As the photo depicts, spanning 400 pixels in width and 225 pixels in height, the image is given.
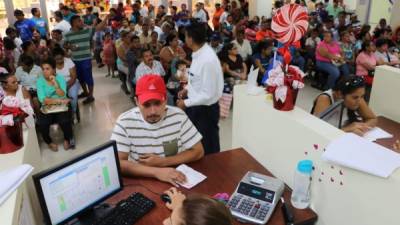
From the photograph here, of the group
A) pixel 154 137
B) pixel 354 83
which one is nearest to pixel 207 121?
pixel 154 137

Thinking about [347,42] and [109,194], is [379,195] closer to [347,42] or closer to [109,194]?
[109,194]

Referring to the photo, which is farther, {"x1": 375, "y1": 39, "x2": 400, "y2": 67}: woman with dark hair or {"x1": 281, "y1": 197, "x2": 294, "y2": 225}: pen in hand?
{"x1": 375, "y1": 39, "x2": 400, "y2": 67}: woman with dark hair

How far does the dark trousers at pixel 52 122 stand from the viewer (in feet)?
13.5

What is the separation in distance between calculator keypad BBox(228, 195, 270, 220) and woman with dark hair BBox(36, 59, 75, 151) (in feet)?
9.64

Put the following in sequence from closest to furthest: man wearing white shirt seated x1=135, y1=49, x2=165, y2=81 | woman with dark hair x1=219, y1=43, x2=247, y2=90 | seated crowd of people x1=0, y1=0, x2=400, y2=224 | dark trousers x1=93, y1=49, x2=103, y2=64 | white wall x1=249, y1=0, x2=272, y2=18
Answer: seated crowd of people x1=0, y1=0, x2=400, y2=224, man wearing white shirt seated x1=135, y1=49, x2=165, y2=81, woman with dark hair x1=219, y1=43, x2=247, y2=90, dark trousers x1=93, y1=49, x2=103, y2=64, white wall x1=249, y1=0, x2=272, y2=18

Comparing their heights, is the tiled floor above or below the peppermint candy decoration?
below

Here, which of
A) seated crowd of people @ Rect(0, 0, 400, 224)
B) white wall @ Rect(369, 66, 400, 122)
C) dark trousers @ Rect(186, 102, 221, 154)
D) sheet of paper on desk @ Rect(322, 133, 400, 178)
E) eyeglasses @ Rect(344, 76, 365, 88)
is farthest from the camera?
dark trousers @ Rect(186, 102, 221, 154)

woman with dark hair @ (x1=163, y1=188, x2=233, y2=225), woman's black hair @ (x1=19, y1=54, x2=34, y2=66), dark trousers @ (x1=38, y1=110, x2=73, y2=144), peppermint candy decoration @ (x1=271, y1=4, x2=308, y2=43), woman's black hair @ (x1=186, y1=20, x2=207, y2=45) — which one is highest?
peppermint candy decoration @ (x1=271, y1=4, x2=308, y2=43)

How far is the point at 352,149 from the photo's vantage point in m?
1.59

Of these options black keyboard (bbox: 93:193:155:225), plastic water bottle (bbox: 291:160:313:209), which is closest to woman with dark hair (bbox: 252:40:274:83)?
plastic water bottle (bbox: 291:160:313:209)

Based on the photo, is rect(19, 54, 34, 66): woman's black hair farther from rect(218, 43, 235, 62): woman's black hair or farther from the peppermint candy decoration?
the peppermint candy decoration

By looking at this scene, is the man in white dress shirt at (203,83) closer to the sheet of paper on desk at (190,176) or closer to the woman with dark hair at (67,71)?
the sheet of paper on desk at (190,176)

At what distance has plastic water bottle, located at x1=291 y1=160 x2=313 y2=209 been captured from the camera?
178cm

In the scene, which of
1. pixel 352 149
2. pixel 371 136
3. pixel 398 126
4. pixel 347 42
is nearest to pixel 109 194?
pixel 352 149
